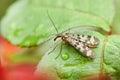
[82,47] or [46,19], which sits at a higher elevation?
[46,19]

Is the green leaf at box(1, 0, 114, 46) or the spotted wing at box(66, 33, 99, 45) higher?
the green leaf at box(1, 0, 114, 46)

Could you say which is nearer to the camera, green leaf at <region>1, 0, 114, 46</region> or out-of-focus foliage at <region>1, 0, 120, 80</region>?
out-of-focus foliage at <region>1, 0, 120, 80</region>

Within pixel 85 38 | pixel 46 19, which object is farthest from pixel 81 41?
pixel 46 19

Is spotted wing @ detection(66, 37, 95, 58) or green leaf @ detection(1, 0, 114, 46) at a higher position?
green leaf @ detection(1, 0, 114, 46)

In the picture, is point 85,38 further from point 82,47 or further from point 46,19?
point 46,19

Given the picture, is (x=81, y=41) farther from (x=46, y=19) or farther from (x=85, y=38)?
(x=46, y=19)

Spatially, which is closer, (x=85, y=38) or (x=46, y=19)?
(x=85, y=38)
